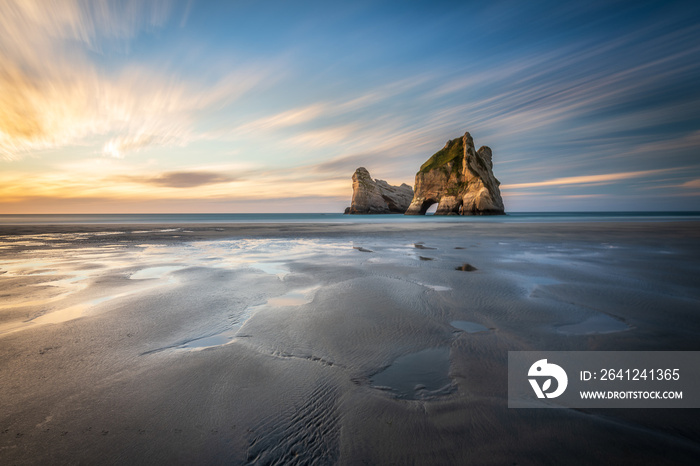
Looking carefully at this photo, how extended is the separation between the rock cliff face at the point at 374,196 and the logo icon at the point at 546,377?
115 m

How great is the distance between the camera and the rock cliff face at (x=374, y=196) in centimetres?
11875

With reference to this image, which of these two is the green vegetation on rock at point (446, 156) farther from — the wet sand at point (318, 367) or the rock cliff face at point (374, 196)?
the wet sand at point (318, 367)

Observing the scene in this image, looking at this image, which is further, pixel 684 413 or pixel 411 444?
pixel 684 413

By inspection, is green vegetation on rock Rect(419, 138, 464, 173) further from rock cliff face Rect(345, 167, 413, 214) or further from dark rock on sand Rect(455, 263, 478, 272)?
dark rock on sand Rect(455, 263, 478, 272)

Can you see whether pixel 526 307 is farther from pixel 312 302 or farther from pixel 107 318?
pixel 107 318

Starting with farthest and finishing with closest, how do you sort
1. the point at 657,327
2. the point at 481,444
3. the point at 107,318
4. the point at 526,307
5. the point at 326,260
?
1. the point at 326,260
2. the point at 526,307
3. the point at 107,318
4. the point at 657,327
5. the point at 481,444

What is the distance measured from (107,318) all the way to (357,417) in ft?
16.8

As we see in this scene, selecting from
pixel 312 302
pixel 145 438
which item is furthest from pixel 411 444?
pixel 312 302

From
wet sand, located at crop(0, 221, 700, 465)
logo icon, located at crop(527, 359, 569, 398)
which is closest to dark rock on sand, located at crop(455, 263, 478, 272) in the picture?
wet sand, located at crop(0, 221, 700, 465)

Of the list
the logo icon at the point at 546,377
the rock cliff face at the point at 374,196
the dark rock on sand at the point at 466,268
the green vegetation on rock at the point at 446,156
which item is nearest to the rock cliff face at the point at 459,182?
the green vegetation on rock at the point at 446,156

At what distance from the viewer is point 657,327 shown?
180 inches

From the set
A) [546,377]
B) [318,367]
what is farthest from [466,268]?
[318,367]

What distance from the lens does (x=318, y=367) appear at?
3.55 m

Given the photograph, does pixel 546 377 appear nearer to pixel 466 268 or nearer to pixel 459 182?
pixel 466 268
